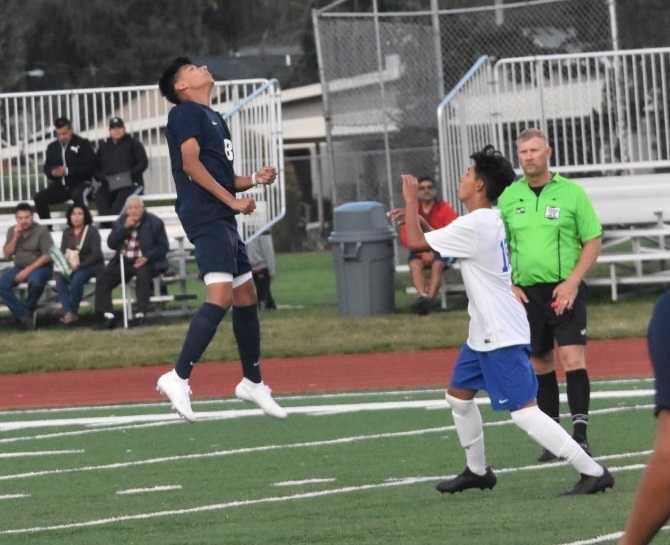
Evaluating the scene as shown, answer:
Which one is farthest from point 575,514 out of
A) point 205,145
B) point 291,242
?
point 291,242

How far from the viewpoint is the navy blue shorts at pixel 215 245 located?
10.3 metres

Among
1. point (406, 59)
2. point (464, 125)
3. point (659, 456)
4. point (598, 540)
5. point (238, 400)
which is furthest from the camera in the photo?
point (406, 59)

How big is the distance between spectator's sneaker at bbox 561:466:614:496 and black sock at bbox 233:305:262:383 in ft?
7.79

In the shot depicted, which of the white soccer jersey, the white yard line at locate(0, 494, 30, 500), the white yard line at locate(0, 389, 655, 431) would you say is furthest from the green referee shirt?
the white yard line at locate(0, 389, 655, 431)

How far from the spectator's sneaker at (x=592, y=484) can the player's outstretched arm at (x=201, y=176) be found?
2447mm

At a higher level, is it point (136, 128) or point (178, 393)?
point (136, 128)

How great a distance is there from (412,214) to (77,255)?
12.4 metres

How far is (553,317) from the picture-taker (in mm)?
10414

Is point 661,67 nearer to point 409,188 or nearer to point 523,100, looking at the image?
point 523,100

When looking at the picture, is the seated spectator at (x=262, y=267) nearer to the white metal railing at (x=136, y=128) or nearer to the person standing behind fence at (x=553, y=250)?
the white metal railing at (x=136, y=128)

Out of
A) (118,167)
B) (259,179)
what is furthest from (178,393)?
(118,167)

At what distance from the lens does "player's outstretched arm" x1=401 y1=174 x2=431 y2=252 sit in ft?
29.7

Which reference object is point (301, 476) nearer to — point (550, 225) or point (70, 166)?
point (550, 225)

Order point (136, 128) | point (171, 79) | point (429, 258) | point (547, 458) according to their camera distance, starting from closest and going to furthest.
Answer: point (171, 79), point (547, 458), point (429, 258), point (136, 128)
